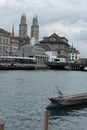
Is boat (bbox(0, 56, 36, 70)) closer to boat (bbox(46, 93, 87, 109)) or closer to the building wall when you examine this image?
the building wall

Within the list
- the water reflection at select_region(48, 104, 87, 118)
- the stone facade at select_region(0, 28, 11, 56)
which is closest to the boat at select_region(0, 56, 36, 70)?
the stone facade at select_region(0, 28, 11, 56)

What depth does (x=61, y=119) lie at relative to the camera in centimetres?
3134

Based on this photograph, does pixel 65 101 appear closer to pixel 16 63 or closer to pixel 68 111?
pixel 68 111

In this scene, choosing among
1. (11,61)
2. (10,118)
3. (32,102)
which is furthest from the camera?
(11,61)

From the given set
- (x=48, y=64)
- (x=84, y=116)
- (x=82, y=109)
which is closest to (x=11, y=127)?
(x=84, y=116)

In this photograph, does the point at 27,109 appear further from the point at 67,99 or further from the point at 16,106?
the point at 67,99

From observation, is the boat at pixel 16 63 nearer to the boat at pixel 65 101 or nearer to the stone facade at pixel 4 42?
the stone facade at pixel 4 42

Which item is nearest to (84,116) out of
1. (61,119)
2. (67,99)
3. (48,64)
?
(61,119)

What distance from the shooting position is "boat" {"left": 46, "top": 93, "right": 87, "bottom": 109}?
3672 centimetres

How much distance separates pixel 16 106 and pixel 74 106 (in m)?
5.65

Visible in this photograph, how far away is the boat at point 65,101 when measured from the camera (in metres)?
36.7

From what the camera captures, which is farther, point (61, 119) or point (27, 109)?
point (27, 109)

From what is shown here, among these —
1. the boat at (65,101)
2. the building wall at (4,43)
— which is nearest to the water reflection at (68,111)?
the boat at (65,101)

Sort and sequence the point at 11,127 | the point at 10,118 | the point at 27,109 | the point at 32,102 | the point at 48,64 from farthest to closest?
the point at 48,64 < the point at 32,102 < the point at 27,109 < the point at 10,118 < the point at 11,127
